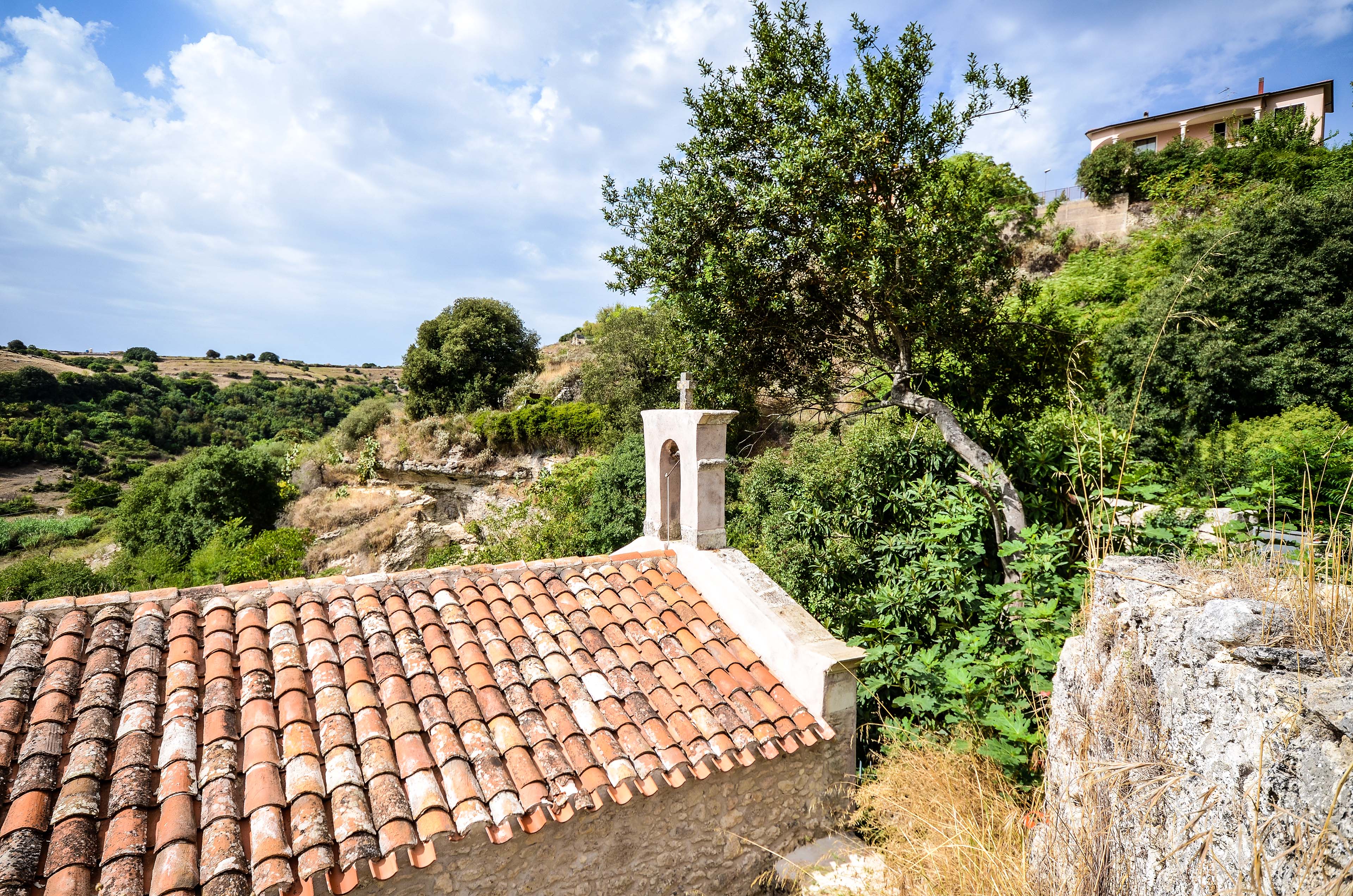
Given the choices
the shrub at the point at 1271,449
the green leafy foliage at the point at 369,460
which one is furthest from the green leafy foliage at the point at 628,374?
the shrub at the point at 1271,449

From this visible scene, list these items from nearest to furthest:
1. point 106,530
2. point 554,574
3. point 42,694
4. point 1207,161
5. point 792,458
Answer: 1. point 42,694
2. point 554,574
3. point 792,458
4. point 1207,161
5. point 106,530

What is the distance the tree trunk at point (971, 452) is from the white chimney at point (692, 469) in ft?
8.47

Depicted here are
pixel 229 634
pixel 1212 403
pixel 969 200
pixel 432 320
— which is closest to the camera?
pixel 229 634

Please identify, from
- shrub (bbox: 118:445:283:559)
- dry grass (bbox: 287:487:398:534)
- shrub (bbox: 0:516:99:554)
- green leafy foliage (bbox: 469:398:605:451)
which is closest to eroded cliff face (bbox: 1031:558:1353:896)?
green leafy foliage (bbox: 469:398:605:451)

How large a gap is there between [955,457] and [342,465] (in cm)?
2523

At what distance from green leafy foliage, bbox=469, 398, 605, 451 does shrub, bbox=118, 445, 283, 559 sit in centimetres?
792

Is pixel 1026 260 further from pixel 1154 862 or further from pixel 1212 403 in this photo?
pixel 1154 862

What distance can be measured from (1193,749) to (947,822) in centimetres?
203

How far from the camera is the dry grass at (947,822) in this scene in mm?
2871

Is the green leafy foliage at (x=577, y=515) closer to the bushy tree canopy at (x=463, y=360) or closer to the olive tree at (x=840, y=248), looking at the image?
the olive tree at (x=840, y=248)

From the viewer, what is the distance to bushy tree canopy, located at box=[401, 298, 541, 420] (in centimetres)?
2652

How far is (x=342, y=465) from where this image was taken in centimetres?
2473

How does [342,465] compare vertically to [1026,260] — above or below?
below

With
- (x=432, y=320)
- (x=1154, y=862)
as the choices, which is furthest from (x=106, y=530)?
(x=1154, y=862)
